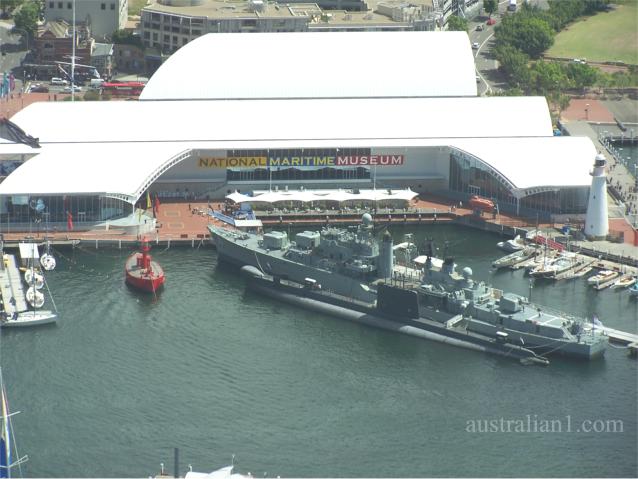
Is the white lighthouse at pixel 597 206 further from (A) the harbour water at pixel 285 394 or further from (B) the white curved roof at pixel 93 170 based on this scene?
(B) the white curved roof at pixel 93 170

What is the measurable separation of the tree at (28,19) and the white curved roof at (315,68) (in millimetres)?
35671

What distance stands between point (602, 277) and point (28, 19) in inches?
3474

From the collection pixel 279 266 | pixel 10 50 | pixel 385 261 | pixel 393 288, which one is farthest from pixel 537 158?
pixel 10 50

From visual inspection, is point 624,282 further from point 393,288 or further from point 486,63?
point 486,63

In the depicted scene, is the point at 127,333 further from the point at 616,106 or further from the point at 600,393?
the point at 616,106

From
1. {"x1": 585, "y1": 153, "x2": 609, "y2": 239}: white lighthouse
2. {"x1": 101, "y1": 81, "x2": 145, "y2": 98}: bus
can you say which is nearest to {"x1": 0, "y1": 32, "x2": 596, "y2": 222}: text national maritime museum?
{"x1": 585, "y1": 153, "x2": 609, "y2": 239}: white lighthouse

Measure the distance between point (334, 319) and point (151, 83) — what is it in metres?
45.6

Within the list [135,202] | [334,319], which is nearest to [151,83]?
[135,202]

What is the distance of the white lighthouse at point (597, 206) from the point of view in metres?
125

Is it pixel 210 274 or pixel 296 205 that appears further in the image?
pixel 296 205

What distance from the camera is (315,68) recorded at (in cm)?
15150

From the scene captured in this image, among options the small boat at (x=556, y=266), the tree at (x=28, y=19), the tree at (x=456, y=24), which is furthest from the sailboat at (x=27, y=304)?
the tree at (x=456, y=24)

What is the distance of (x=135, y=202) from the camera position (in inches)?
5108

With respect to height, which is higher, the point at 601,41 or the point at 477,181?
the point at 601,41
